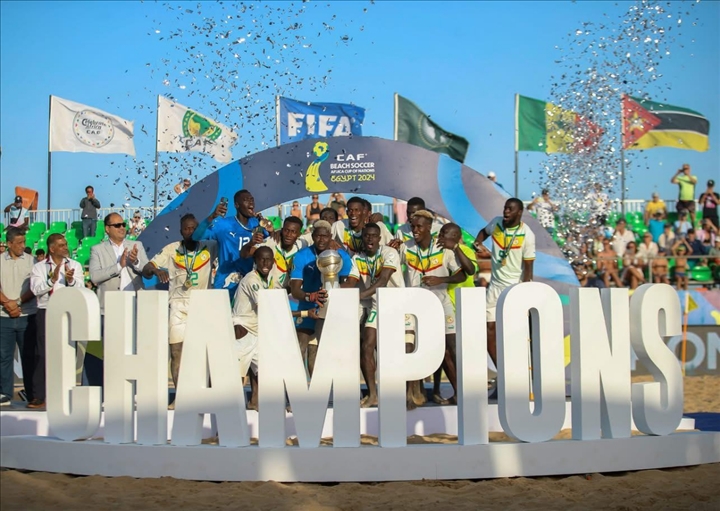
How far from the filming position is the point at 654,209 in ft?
56.2

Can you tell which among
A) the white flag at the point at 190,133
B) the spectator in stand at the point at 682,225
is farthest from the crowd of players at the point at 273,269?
the spectator in stand at the point at 682,225

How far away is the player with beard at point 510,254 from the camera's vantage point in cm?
826

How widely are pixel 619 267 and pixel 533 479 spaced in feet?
33.3

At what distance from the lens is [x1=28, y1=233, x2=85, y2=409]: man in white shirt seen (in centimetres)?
845

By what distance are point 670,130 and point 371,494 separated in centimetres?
1470

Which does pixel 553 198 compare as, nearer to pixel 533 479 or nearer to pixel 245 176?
pixel 245 176

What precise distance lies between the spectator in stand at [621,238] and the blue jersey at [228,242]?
8825mm

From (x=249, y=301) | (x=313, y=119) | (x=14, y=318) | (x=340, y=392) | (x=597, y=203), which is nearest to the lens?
(x=340, y=392)

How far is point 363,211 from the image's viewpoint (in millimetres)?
8070

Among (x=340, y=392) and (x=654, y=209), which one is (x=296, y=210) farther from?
(x=340, y=392)

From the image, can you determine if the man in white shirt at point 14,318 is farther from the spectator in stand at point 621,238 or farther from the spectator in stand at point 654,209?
the spectator in stand at point 654,209

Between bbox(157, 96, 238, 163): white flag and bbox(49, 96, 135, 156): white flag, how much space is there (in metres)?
2.00

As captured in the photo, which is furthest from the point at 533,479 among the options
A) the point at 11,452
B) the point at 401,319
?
the point at 11,452

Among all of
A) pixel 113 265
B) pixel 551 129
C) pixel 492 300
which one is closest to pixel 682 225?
pixel 551 129
